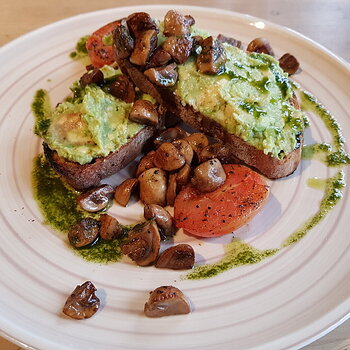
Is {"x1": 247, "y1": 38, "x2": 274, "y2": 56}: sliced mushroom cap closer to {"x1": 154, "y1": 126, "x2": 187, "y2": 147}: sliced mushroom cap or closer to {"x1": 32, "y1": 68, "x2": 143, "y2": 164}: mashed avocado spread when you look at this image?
{"x1": 154, "y1": 126, "x2": 187, "y2": 147}: sliced mushroom cap

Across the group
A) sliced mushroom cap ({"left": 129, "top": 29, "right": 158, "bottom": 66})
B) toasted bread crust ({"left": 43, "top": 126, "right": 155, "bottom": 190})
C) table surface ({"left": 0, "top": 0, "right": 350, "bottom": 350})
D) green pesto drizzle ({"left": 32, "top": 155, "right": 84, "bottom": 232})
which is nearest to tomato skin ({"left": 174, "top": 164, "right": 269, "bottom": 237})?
toasted bread crust ({"left": 43, "top": 126, "right": 155, "bottom": 190})

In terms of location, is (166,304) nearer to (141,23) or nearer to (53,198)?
(53,198)

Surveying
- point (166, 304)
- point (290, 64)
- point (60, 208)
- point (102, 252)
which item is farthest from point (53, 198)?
point (290, 64)

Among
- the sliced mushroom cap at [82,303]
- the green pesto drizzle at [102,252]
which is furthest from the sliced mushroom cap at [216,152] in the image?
the sliced mushroom cap at [82,303]

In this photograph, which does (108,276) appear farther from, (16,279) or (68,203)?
(68,203)

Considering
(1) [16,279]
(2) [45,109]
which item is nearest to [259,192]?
(1) [16,279]
